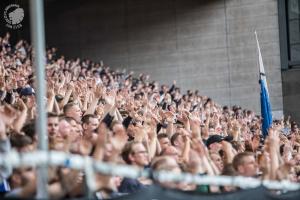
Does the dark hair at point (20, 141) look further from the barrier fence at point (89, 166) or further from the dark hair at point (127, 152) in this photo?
the dark hair at point (127, 152)

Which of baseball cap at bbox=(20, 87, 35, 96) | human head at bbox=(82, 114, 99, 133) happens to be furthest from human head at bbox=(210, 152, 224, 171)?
baseball cap at bbox=(20, 87, 35, 96)

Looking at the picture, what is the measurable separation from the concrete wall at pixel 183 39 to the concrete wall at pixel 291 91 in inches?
8.3

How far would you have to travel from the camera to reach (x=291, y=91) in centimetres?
2341

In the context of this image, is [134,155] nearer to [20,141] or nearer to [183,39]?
[20,141]

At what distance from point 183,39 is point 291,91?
15.4 feet

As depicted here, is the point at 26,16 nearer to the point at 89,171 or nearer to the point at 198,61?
the point at 198,61

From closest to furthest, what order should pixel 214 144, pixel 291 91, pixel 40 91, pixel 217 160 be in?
pixel 40 91
pixel 217 160
pixel 214 144
pixel 291 91

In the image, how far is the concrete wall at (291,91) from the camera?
23.3m

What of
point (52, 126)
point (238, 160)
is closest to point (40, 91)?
point (52, 126)

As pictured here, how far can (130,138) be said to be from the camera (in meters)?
8.17

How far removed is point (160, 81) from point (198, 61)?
5.71ft

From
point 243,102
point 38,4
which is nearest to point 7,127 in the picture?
point 38,4

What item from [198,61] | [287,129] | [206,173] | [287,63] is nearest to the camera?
[206,173]

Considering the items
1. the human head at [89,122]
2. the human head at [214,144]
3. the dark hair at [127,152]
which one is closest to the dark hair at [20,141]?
the dark hair at [127,152]
